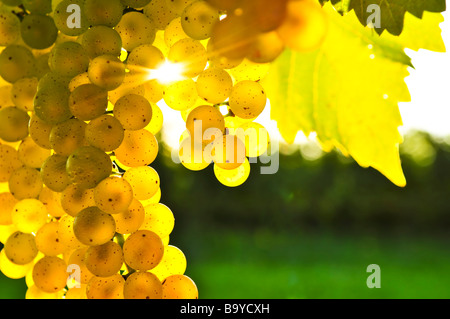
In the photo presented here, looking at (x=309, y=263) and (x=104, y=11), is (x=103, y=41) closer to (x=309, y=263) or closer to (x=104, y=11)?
(x=104, y=11)

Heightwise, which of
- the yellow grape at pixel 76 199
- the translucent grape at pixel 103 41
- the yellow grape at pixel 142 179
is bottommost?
the yellow grape at pixel 76 199

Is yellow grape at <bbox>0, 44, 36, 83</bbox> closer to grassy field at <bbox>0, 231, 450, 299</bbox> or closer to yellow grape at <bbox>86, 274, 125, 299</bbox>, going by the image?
yellow grape at <bbox>86, 274, 125, 299</bbox>

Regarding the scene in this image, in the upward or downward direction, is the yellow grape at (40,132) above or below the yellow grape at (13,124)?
below

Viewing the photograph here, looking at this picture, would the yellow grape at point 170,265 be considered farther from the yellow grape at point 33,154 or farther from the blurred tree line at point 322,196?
the blurred tree line at point 322,196

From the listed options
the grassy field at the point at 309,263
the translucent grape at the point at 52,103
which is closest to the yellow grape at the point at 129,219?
the translucent grape at the point at 52,103

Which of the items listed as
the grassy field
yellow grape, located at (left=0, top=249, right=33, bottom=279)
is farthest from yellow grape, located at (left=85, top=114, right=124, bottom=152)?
the grassy field

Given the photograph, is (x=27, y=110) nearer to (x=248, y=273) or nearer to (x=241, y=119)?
(x=241, y=119)
